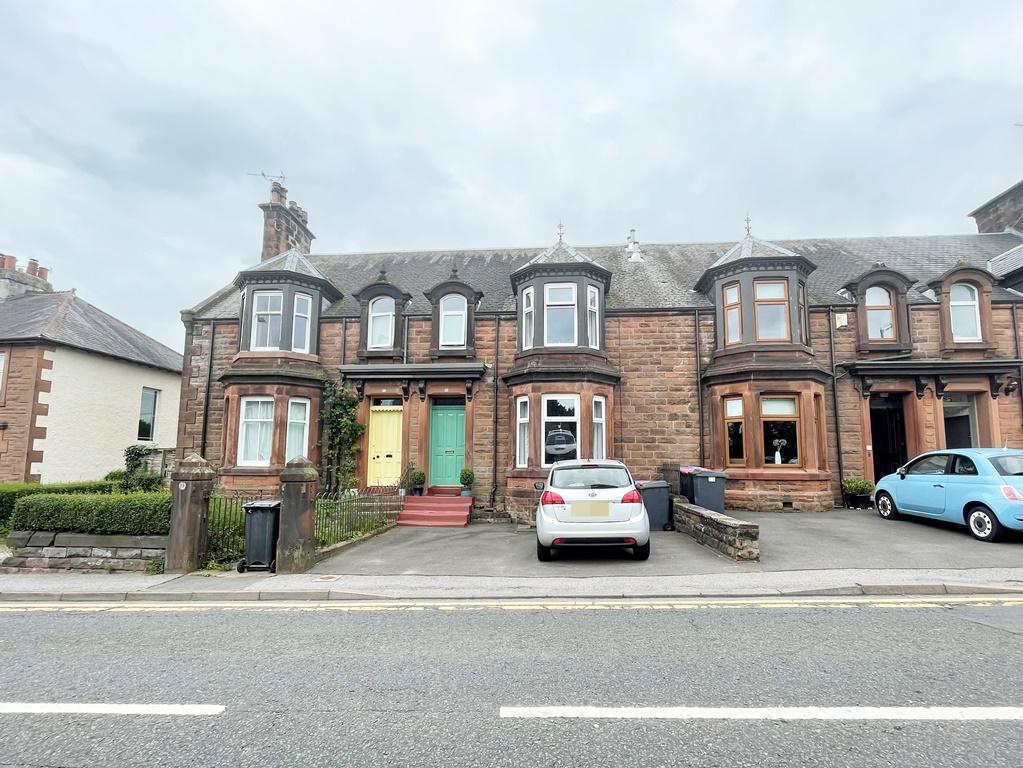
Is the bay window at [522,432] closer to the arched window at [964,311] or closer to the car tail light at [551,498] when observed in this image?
the car tail light at [551,498]

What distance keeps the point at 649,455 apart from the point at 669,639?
10.9 m

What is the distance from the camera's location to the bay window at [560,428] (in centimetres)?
1452

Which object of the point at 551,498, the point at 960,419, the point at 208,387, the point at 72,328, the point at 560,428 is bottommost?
the point at 551,498

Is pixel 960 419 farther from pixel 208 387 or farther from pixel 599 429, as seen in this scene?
pixel 208 387

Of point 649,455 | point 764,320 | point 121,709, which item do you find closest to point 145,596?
point 121,709

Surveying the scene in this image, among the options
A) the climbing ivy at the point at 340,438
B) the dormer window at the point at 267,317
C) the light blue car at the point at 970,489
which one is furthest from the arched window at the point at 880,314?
the dormer window at the point at 267,317

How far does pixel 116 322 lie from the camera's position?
24484mm

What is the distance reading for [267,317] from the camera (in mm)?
16875

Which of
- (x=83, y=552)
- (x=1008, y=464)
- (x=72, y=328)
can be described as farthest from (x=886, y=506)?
(x=72, y=328)

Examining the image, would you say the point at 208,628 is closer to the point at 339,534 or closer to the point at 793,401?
the point at 339,534

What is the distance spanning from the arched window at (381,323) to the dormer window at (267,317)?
279 cm

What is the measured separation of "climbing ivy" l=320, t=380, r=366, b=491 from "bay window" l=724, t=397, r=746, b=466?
10656mm

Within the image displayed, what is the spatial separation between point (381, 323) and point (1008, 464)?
1550 centimetres

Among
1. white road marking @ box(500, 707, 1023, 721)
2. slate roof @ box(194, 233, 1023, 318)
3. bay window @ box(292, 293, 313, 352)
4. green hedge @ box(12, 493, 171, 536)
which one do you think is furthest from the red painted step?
white road marking @ box(500, 707, 1023, 721)
